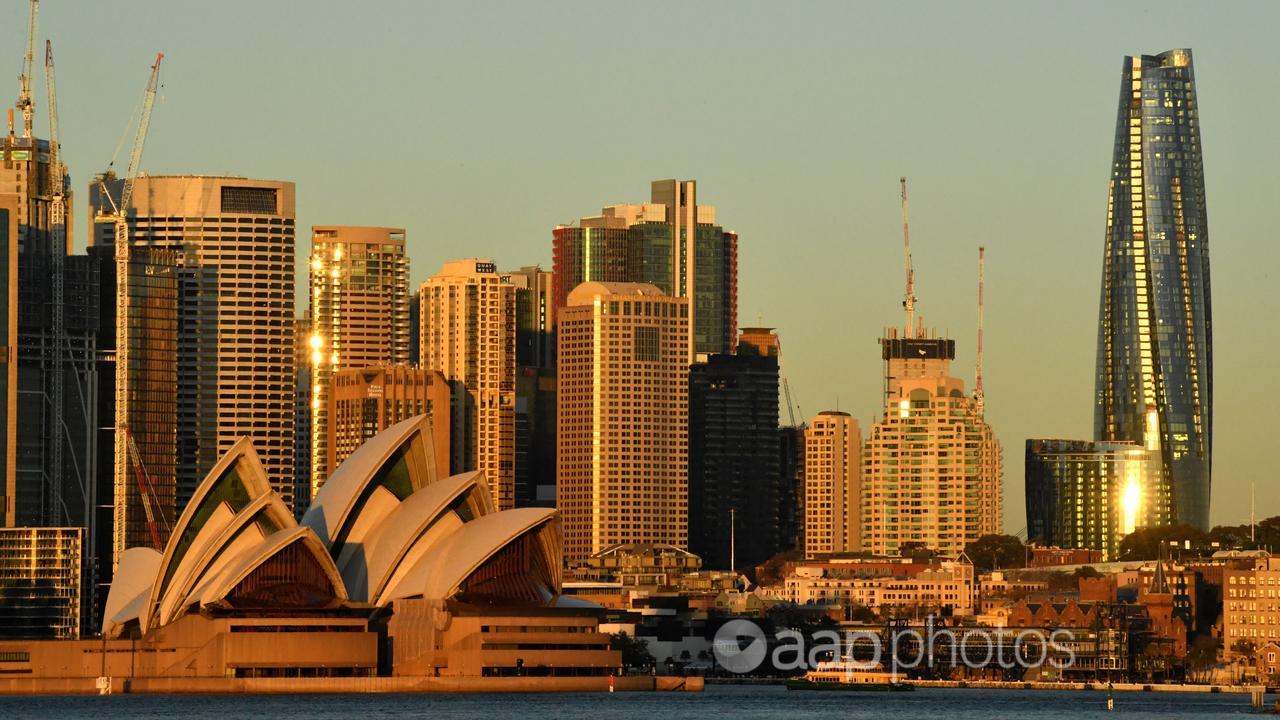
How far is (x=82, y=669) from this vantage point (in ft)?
422

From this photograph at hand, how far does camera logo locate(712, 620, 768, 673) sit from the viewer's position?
186m

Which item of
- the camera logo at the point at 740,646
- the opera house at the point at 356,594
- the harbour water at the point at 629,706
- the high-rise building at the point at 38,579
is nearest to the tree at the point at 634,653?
the camera logo at the point at 740,646

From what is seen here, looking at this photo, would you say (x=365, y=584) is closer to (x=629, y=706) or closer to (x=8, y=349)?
(x=629, y=706)

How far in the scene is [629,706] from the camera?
398 ft

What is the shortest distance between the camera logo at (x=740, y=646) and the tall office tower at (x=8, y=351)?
1981 inches

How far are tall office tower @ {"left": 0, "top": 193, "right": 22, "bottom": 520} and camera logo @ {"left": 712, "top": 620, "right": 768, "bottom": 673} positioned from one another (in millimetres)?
50318

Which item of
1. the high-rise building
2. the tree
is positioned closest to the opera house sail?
the high-rise building

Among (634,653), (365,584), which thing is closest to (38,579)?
(634,653)

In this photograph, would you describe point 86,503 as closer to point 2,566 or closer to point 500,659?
point 2,566

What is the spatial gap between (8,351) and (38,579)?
17930 mm

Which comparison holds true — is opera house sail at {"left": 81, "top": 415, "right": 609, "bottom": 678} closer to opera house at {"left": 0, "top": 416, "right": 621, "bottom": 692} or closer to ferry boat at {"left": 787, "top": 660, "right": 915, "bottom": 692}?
opera house at {"left": 0, "top": 416, "right": 621, "bottom": 692}

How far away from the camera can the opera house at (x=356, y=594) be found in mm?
124375

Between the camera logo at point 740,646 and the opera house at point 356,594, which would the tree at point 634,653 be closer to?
the camera logo at point 740,646

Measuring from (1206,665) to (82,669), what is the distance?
8015cm
